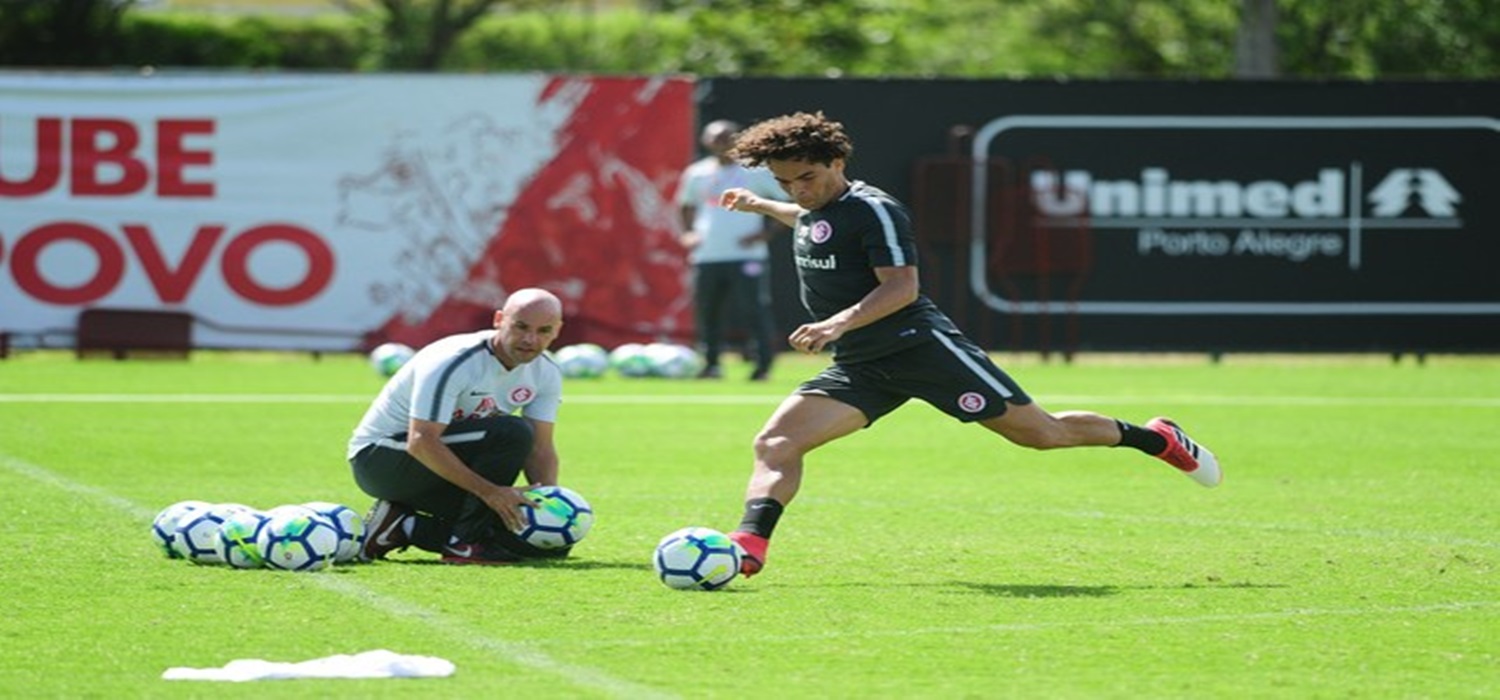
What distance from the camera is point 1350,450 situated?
16.1 m

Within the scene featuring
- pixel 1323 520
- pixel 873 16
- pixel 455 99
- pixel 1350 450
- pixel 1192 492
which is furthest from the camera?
pixel 873 16

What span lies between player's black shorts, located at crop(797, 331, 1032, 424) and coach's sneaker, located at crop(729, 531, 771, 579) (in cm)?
79

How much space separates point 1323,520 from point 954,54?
3019 centimetres

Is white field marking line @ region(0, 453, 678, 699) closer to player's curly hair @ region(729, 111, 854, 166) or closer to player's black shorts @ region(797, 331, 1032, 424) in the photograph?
player's black shorts @ region(797, 331, 1032, 424)

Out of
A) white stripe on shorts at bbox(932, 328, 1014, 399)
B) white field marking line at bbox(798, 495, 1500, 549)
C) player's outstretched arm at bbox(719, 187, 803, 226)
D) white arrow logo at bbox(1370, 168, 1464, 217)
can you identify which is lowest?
white field marking line at bbox(798, 495, 1500, 549)

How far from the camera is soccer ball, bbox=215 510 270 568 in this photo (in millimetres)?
9812

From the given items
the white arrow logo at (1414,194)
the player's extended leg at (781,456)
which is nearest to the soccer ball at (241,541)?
the player's extended leg at (781,456)

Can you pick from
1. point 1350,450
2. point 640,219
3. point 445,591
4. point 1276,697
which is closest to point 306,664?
point 445,591

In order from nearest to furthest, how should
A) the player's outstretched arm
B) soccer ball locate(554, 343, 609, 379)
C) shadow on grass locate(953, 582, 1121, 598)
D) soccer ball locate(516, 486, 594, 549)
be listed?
shadow on grass locate(953, 582, 1121, 598), soccer ball locate(516, 486, 594, 549), the player's outstretched arm, soccer ball locate(554, 343, 609, 379)

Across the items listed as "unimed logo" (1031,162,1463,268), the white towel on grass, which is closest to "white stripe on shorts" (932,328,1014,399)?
the white towel on grass

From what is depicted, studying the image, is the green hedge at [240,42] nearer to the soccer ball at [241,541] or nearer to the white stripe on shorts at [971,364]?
the soccer ball at [241,541]

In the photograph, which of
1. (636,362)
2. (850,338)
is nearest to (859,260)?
(850,338)

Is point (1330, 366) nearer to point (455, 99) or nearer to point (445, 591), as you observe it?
point (455, 99)

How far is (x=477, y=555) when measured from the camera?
1030 cm
